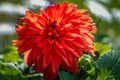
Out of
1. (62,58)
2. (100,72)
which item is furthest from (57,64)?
(100,72)

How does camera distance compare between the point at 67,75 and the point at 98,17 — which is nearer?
the point at 67,75

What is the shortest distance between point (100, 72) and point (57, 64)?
4.9 inches

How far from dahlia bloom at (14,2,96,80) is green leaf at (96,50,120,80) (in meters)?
0.04

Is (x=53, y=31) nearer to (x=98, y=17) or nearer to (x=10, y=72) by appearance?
(x=10, y=72)

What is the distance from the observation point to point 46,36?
130 centimetres

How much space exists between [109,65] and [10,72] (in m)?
0.26

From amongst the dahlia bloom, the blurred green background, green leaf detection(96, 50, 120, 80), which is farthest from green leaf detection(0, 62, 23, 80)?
the blurred green background

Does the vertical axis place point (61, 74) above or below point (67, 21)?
below

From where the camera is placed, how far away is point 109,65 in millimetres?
1295

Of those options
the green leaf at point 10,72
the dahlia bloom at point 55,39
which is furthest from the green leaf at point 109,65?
the green leaf at point 10,72

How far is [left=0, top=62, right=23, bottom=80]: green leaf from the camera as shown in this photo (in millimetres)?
1303

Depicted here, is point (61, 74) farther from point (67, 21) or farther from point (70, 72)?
point (67, 21)

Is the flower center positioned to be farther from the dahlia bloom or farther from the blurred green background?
the blurred green background

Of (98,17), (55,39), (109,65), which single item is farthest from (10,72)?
(98,17)
